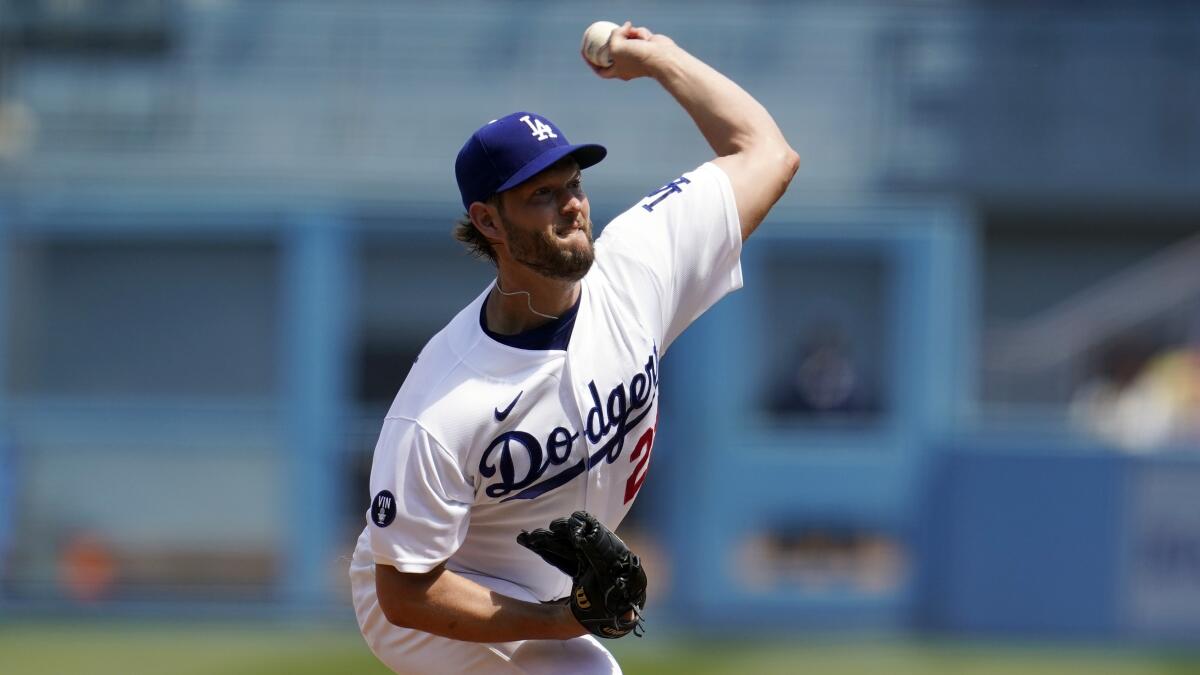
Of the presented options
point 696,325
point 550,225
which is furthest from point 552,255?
point 696,325

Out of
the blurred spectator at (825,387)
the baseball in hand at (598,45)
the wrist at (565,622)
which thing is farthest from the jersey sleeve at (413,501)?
the blurred spectator at (825,387)

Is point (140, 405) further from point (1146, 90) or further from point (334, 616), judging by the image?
point (1146, 90)

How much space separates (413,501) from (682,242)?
99 cm

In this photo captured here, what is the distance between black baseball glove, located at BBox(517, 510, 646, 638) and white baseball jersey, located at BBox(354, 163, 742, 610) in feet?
0.67

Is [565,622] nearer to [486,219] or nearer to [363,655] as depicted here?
[486,219]

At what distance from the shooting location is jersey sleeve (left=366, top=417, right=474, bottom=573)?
3.64 m

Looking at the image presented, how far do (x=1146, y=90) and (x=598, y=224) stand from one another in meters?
8.98

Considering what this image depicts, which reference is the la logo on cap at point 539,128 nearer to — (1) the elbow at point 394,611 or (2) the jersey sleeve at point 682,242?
(2) the jersey sleeve at point 682,242

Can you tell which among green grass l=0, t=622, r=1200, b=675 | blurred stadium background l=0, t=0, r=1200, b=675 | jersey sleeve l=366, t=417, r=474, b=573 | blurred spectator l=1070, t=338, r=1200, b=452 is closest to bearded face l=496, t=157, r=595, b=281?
jersey sleeve l=366, t=417, r=474, b=573

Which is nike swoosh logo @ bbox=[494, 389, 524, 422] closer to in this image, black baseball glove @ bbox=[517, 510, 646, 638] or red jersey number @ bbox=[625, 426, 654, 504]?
black baseball glove @ bbox=[517, 510, 646, 638]

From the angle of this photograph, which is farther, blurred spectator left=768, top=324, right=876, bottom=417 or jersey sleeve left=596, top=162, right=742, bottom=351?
blurred spectator left=768, top=324, right=876, bottom=417

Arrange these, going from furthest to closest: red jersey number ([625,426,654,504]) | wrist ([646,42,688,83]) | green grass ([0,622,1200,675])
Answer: green grass ([0,622,1200,675])
wrist ([646,42,688,83])
red jersey number ([625,426,654,504])

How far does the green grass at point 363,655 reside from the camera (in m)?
8.88

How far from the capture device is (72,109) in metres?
16.3
